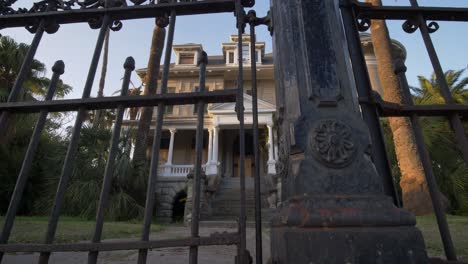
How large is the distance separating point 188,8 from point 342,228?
1.69 m

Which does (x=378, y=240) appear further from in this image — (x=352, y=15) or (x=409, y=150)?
(x=409, y=150)

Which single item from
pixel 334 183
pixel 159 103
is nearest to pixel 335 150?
pixel 334 183

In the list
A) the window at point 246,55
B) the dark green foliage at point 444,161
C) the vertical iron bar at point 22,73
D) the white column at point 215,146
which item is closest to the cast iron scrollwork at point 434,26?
the vertical iron bar at point 22,73

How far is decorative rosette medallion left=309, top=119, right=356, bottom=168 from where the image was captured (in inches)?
53.4

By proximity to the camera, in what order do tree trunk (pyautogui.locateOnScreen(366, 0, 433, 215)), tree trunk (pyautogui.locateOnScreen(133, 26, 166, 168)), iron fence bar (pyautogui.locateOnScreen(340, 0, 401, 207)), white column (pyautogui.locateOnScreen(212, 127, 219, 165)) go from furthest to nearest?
white column (pyautogui.locateOnScreen(212, 127, 219, 165)), tree trunk (pyautogui.locateOnScreen(133, 26, 166, 168)), tree trunk (pyautogui.locateOnScreen(366, 0, 433, 215)), iron fence bar (pyautogui.locateOnScreen(340, 0, 401, 207))

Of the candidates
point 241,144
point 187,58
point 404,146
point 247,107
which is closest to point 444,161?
point 404,146

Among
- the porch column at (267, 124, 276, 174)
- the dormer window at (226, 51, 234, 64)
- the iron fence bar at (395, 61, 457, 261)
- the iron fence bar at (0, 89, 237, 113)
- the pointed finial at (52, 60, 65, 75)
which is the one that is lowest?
the iron fence bar at (395, 61, 457, 261)

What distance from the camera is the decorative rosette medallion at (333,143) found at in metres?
1.36

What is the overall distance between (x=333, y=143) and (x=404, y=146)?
7569 millimetres

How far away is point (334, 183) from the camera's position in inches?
52.5

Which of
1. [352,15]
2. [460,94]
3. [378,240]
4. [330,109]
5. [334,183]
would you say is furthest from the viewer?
[460,94]

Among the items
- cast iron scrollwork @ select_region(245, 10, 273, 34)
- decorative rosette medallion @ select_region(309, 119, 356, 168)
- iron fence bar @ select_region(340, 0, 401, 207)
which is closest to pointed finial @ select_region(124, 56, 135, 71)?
cast iron scrollwork @ select_region(245, 10, 273, 34)

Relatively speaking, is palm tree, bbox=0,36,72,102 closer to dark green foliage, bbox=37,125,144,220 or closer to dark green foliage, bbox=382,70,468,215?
dark green foliage, bbox=37,125,144,220

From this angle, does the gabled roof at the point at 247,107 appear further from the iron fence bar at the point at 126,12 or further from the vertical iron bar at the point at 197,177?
the vertical iron bar at the point at 197,177
